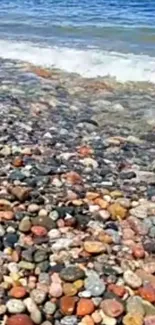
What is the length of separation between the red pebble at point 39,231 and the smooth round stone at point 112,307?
0.83 metres

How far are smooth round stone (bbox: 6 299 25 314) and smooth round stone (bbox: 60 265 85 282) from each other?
1.15ft

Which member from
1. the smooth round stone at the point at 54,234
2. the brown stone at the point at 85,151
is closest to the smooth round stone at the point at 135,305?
the smooth round stone at the point at 54,234

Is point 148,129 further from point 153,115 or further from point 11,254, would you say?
point 11,254

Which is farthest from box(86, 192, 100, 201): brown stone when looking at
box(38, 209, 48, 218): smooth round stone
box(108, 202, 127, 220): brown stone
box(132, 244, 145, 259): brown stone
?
box(132, 244, 145, 259): brown stone

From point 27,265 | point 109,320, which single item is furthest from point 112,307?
point 27,265

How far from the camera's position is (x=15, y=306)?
137 inches

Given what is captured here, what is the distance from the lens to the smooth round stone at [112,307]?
3493 millimetres

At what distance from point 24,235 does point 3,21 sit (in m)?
15.5

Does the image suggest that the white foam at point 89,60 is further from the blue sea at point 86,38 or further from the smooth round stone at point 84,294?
the smooth round stone at point 84,294

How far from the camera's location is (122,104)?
8445 millimetres

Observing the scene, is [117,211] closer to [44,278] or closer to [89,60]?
[44,278]

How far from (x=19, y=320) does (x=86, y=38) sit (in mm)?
12101

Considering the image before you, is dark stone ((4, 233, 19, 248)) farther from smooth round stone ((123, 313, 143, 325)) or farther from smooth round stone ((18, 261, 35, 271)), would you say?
smooth round stone ((123, 313, 143, 325))

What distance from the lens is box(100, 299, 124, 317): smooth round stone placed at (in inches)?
138
